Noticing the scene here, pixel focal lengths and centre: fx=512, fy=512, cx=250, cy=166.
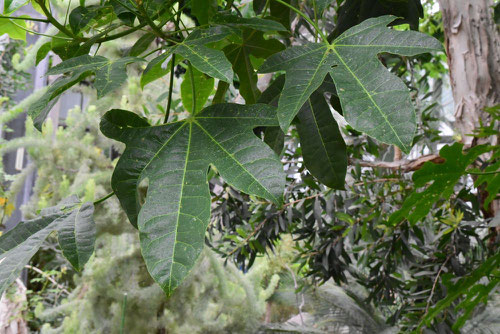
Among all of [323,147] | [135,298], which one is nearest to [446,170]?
[323,147]

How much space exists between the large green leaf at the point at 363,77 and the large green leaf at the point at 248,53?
0.14 m

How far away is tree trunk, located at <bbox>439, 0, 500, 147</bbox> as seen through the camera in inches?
41.6

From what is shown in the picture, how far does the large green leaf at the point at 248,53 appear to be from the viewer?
0.51 m

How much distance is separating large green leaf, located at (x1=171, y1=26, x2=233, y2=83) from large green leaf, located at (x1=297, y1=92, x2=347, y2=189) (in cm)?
11

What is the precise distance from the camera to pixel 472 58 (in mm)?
1068

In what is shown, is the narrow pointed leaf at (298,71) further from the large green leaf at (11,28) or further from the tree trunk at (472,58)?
the tree trunk at (472,58)

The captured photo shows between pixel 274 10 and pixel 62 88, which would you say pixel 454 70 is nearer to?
pixel 274 10

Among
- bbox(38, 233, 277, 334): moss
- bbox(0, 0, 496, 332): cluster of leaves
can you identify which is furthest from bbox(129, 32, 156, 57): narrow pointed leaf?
bbox(38, 233, 277, 334): moss

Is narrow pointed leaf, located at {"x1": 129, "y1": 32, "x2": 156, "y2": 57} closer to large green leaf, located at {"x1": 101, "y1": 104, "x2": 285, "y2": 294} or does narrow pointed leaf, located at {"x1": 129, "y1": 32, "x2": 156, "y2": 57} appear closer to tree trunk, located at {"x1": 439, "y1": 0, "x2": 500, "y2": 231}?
large green leaf, located at {"x1": 101, "y1": 104, "x2": 285, "y2": 294}

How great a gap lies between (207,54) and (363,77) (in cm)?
11

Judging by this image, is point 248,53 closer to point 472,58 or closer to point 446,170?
point 446,170

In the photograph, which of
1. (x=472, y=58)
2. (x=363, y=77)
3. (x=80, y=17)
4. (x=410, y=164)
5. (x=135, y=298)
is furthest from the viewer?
(x=135, y=298)

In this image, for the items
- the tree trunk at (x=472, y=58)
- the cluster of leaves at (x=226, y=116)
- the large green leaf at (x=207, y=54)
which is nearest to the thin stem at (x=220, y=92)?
the cluster of leaves at (x=226, y=116)

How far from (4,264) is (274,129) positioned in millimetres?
252
